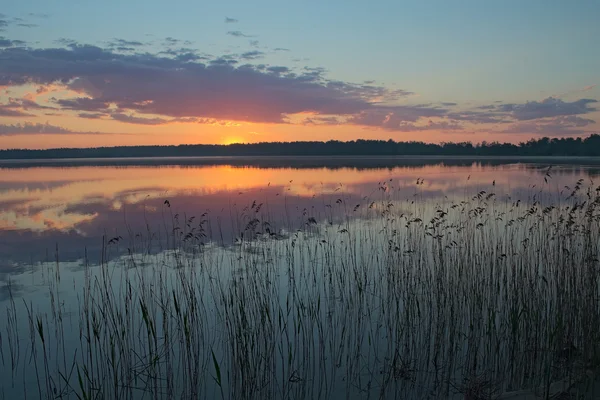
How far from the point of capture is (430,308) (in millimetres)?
5590

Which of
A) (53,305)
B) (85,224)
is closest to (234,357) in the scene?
(53,305)

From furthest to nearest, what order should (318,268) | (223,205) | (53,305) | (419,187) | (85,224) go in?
(419,187), (223,205), (85,224), (318,268), (53,305)

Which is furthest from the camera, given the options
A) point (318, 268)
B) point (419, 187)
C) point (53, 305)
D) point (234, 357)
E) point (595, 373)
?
point (419, 187)

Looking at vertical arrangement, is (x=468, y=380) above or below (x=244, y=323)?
below

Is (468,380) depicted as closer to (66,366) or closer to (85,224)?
(66,366)

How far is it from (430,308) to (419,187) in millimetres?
14427

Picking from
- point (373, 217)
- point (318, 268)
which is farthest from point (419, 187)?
point (318, 268)

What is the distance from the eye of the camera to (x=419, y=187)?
19.4 m

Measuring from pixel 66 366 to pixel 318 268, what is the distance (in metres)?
4.27

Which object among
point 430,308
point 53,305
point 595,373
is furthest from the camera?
point 53,305

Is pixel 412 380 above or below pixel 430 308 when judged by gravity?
below

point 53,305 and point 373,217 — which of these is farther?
point 373,217

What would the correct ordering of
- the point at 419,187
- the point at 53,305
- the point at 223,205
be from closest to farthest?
the point at 53,305
the point at 223,205
the point at 419,187

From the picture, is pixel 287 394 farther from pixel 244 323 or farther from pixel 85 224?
pixel 85 224
